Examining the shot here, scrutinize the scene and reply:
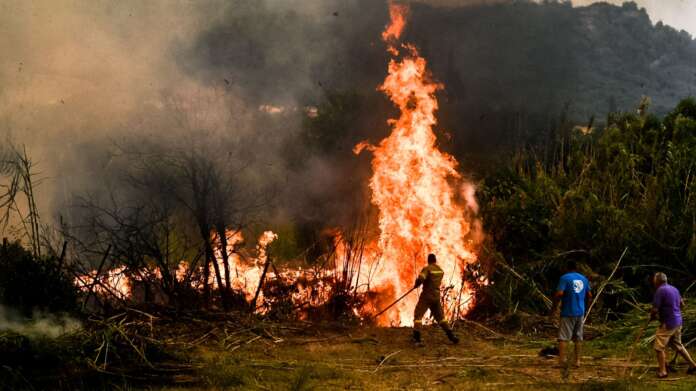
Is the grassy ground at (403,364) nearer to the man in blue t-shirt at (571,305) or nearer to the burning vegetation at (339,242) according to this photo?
the burning vegetation at (339,242)

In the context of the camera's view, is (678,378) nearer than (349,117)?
Yes

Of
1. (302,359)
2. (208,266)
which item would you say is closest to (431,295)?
(302,359)

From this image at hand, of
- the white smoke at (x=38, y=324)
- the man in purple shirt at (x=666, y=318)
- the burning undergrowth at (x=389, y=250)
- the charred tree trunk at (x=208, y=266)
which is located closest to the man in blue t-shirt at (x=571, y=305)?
the man in purple shirt at (x=666, y=318)

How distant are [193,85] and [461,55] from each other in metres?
10.3

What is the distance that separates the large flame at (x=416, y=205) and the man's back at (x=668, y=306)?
22.6 ft

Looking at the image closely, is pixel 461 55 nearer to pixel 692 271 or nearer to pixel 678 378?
pixel 692 271

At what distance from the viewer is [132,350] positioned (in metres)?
9.31

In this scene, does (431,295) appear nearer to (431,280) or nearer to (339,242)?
(431,280)

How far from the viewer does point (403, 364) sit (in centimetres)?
1099

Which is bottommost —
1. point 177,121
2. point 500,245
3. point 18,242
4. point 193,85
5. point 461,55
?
point 18,242

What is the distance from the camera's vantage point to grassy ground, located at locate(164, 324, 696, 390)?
9477mm

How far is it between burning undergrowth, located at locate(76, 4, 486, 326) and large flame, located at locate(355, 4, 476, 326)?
0.09 feet

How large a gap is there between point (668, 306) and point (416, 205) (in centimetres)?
866

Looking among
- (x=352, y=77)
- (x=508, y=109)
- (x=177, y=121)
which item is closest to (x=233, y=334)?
(x=177, y=121)
